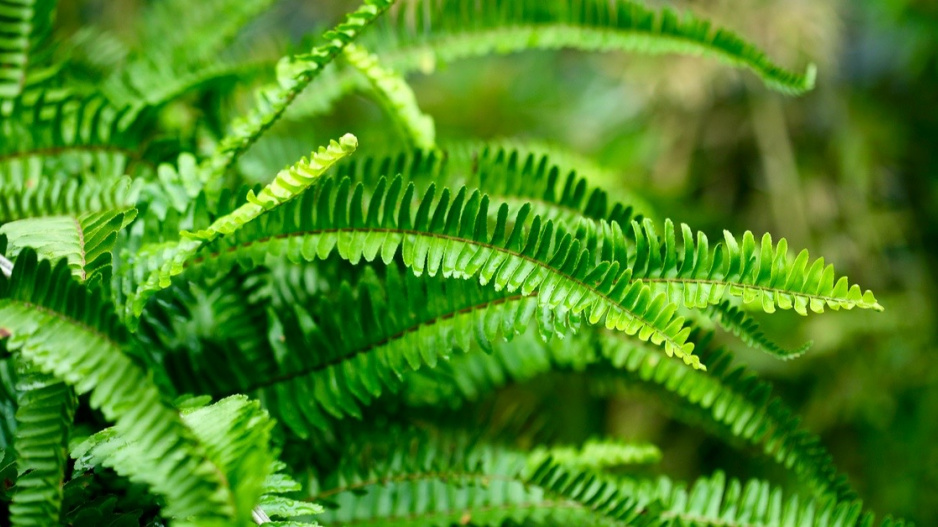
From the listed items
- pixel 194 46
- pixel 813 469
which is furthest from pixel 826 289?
pixel 194 46

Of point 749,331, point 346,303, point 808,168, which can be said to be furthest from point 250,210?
point 808,168

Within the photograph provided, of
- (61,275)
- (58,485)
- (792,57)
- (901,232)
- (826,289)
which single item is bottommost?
(58,485)

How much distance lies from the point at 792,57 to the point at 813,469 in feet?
3.65

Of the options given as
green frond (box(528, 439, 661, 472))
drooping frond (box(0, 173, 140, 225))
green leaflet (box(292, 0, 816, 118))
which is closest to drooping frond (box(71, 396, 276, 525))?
drooping frond (box(0, 173, 140, 225))

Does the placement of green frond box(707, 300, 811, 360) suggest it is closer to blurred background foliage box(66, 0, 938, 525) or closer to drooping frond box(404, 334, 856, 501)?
drooping frond box(404, 334, 856, 501)

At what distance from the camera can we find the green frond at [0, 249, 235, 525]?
36 cm

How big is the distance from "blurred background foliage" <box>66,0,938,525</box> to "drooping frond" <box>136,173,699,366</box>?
28.2 inches

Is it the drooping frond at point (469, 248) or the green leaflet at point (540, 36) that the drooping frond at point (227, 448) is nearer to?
the drooping frond at point (469, 248)

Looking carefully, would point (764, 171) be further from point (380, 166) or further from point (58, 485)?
point (58, 485)

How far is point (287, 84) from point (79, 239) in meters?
0.19

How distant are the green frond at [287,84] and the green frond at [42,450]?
0.23 m

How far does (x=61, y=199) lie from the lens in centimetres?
59

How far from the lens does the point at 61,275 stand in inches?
16.0

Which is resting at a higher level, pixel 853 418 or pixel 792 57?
pixel 792 57
